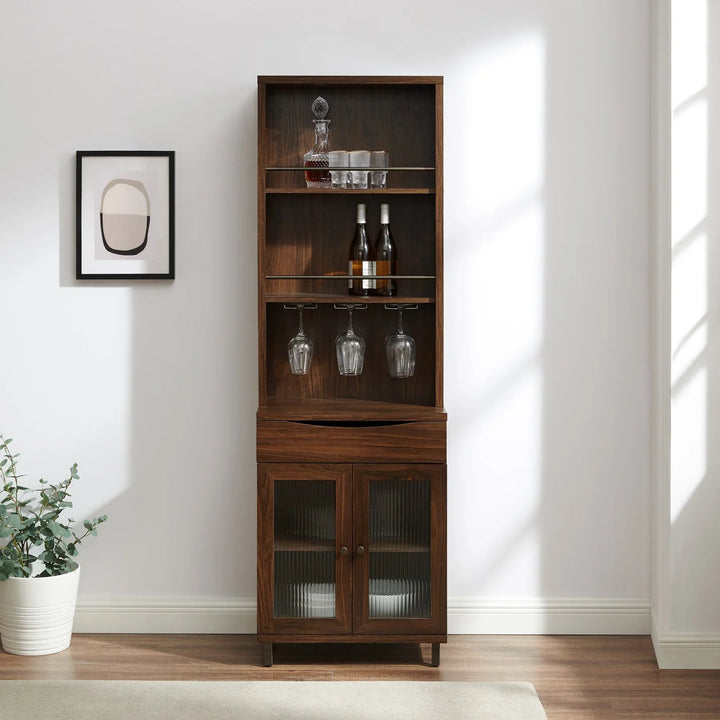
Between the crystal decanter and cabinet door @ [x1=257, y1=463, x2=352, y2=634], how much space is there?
0.99m

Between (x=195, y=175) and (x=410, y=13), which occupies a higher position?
(x=410, y=13)

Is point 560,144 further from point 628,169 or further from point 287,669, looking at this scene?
point 287,669

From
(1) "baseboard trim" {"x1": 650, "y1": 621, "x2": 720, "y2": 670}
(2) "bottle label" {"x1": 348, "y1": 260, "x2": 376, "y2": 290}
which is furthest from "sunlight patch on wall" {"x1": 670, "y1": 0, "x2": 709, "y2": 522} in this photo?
(2) "bottle label" {"x1": 348, "y1": 260, "x2": 376, "y2": 290}

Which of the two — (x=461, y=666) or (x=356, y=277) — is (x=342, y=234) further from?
(x=461, y=666)

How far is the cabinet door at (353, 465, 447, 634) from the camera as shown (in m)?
2.92

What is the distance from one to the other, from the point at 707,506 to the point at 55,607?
2.30 m

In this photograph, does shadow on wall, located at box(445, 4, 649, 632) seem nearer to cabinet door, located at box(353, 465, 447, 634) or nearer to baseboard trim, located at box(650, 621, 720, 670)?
baseboard trim, located at box(650, 621, 720, 670)

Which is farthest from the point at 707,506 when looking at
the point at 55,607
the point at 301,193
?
the point at 55,607

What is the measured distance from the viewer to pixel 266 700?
2721 mm

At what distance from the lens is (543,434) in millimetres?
3283

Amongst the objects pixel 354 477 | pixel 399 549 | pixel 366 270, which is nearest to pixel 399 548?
pixel 399 549

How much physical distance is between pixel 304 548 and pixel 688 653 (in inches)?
54.5

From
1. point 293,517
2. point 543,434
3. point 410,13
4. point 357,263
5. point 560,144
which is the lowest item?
point 293,517

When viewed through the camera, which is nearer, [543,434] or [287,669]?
[287,669]
